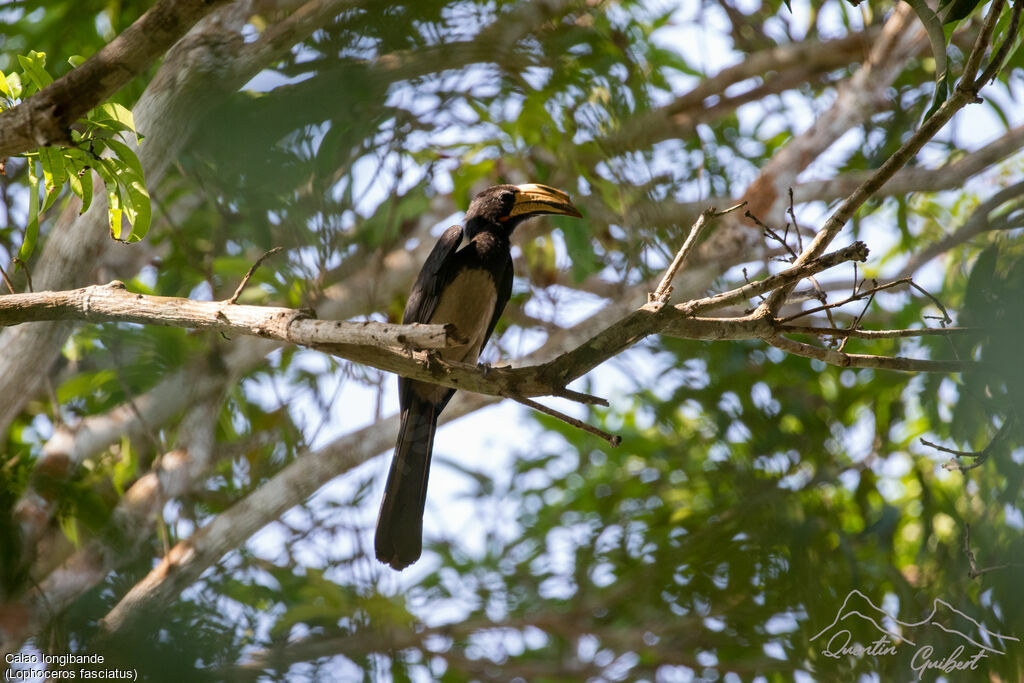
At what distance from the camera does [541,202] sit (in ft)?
12.9

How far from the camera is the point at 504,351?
5.02 m

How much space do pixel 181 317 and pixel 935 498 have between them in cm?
396

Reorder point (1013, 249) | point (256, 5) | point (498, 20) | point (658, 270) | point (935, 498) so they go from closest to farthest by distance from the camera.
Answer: point (1013, 249) < point (256, 5) < point (498, 20) < point (935, 498) < point (658, 270)

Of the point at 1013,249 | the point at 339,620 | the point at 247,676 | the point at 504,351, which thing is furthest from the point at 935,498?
the point at 247,676

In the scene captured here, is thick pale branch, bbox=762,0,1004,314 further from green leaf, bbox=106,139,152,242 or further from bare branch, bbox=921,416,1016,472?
green leaf, bbox=106,139,152,242

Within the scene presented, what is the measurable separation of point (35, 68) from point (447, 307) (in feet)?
6.25

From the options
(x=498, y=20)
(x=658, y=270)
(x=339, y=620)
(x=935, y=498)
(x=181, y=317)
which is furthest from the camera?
(x=658, y=270)

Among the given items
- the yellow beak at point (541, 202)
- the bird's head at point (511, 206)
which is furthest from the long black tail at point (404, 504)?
the yellow beak at point (541, 202)

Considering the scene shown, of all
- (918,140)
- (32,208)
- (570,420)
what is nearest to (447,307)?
(570,420)

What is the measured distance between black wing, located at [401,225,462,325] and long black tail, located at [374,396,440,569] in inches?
20.5

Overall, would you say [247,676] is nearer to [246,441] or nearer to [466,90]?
[246,441]

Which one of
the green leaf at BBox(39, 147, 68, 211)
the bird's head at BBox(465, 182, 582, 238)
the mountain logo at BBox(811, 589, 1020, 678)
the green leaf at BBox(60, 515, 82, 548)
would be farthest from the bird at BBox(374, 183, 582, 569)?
the mountain logo at BBox(811, 589, 1020, 678)

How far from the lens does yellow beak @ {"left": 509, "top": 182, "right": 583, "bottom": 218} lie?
390cm

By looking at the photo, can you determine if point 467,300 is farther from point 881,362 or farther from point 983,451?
point 983,451
